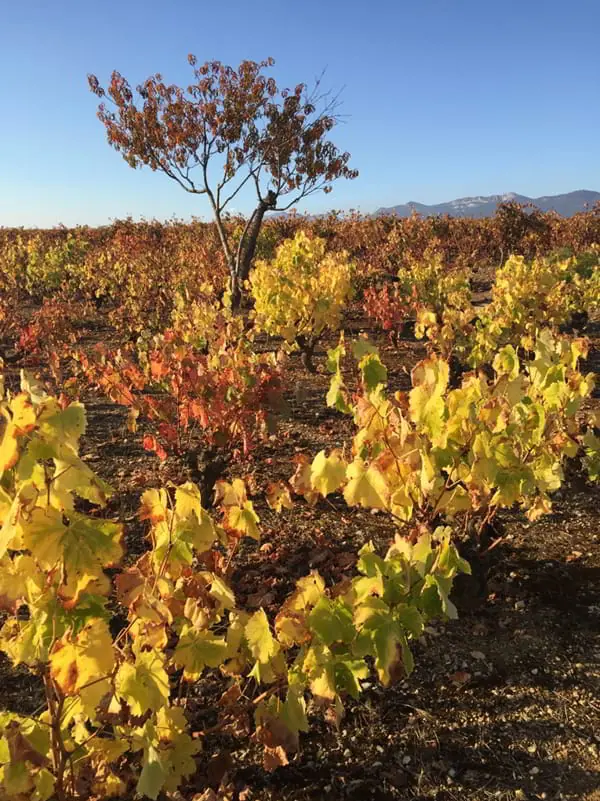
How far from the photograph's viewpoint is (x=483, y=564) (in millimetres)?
3318

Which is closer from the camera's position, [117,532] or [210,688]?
[117,532]

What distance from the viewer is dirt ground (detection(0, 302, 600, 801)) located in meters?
2.24

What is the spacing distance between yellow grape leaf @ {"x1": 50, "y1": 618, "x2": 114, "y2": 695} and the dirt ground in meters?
1.12

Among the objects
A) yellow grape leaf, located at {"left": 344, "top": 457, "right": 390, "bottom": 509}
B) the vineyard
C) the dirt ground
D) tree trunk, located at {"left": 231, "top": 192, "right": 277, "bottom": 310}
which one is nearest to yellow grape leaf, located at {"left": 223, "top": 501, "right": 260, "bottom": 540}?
the vineyard

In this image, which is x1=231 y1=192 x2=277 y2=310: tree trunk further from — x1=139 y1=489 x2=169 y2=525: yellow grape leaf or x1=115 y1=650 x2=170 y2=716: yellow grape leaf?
x1=115 y1=650 x2=170 y2=716: yellow grape leaf

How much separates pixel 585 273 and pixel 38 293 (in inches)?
560

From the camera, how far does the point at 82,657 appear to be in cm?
144

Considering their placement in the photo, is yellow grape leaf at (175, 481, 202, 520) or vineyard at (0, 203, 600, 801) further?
yellow grape leaf at (175, 481, 202, 520)

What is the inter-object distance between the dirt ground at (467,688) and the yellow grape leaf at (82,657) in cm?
112

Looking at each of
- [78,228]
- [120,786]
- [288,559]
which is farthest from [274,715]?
[78,228]

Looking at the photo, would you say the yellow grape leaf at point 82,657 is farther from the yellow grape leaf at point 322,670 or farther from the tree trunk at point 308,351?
the tree trunk at point 308,351

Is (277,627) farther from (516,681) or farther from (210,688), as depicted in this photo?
(516,681)

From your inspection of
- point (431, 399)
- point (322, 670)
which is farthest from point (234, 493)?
point (431, 399)

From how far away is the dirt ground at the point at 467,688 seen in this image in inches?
88.2
